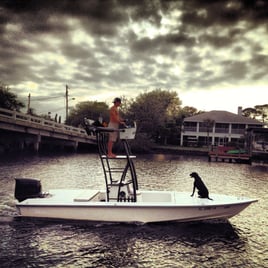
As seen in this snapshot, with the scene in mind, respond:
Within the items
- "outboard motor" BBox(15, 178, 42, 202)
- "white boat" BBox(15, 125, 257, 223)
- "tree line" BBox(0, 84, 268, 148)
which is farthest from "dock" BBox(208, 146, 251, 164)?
"outboard motor" BBox(15, 178, 42, 202)

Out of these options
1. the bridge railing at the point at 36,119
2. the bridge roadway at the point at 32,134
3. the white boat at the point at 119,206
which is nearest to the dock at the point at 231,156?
the bridge roadway at the point at 32,134

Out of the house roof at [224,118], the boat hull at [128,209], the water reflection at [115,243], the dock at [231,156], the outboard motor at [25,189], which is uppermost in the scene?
the house roof at [224,118]

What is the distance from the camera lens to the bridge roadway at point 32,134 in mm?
33062

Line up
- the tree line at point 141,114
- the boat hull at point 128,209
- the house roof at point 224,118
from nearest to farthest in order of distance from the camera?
the boat hull at point 128,209
the tree line at point 141,114
the house roof at point 224,118

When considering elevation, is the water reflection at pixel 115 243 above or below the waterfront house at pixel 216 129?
below

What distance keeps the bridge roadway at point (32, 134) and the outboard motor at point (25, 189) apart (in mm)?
23221

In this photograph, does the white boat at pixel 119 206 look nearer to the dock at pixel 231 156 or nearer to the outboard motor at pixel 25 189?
the outboard motor at pixel 25 189

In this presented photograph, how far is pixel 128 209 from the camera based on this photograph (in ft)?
31.2

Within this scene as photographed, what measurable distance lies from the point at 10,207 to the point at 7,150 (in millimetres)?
28916

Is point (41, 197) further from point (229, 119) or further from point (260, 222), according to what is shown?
point (229, 119)

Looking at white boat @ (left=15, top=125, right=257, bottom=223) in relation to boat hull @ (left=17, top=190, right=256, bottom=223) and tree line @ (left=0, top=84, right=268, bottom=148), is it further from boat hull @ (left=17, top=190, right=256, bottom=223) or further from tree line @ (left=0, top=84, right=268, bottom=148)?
tree line @ (left=0, top=84, right=268, bottom=148)

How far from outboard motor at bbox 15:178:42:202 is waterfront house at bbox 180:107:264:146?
51.3m

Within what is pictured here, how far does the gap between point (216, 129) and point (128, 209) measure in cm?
5446

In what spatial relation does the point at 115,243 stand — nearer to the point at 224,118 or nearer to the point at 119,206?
the point at 119,206
